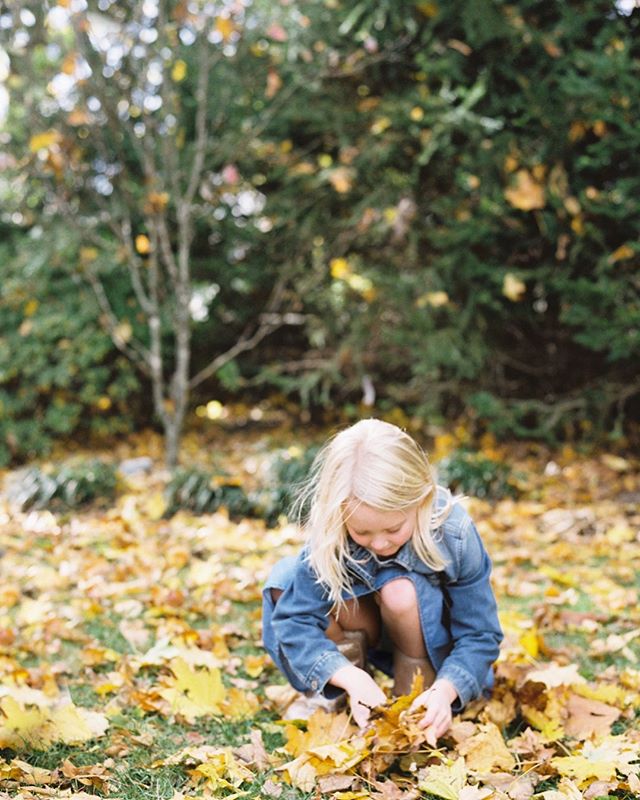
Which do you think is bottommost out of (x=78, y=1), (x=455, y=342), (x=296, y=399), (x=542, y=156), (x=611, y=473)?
(x=296, y=399)

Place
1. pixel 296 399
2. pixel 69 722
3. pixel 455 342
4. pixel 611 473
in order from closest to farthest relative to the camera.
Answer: pixel 69 722
pixel 611 473
pixel 455 342
pixel 296 399

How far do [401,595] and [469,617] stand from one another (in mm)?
192

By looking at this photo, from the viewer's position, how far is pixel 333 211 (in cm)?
660

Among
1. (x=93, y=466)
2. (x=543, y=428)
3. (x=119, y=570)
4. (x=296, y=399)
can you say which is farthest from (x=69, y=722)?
(x=296, y=399)

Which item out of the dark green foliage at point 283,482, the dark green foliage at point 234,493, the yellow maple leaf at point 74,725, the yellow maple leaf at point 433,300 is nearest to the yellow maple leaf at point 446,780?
the yellow maple leaf at point 74,725

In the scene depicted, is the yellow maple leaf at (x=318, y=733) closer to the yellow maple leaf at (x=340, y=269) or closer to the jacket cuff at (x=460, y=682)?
the jacket cuff at (x=460, y=682)

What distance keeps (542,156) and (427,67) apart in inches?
38.7

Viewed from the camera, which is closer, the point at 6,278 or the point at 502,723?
the point at 502,723

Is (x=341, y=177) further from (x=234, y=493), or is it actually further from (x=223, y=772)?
(x=223, y=772)

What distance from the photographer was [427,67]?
5.46 m

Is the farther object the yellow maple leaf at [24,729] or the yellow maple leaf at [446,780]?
the yellow maple leaf at [24,729]

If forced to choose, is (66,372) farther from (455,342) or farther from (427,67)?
(427,67)

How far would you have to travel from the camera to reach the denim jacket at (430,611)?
195cm

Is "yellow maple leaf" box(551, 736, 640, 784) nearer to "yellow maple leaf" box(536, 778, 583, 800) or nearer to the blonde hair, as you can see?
"yellow maple leaf" box(536, 778, 583, 800)
